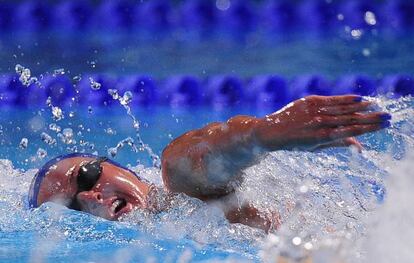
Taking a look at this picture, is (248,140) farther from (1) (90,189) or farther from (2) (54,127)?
(2) (54,127)

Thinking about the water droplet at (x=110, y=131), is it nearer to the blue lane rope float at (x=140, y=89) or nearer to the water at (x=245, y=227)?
the blue lane rope float at (x=140, y=89)

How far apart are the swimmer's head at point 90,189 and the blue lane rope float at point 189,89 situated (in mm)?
1934

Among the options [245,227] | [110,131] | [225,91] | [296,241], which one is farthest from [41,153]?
[296,241]

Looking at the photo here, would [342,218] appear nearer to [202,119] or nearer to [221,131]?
[221,131]

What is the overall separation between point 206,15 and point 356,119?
3.49 metres

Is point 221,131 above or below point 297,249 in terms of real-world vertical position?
above

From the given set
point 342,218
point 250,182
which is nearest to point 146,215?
point 250,182

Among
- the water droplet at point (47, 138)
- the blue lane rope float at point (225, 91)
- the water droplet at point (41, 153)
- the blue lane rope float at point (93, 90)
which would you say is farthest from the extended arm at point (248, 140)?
the blue lane rope float at point (93, 90)

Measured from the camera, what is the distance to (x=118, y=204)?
175cm

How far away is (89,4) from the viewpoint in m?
4.55

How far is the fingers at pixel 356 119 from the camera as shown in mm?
944

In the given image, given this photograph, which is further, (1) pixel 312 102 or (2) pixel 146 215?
(2) pixel 146 215

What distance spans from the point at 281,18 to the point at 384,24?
0.63 meters

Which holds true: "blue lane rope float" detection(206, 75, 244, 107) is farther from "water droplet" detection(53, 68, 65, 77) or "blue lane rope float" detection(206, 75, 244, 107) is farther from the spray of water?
the spray of water
